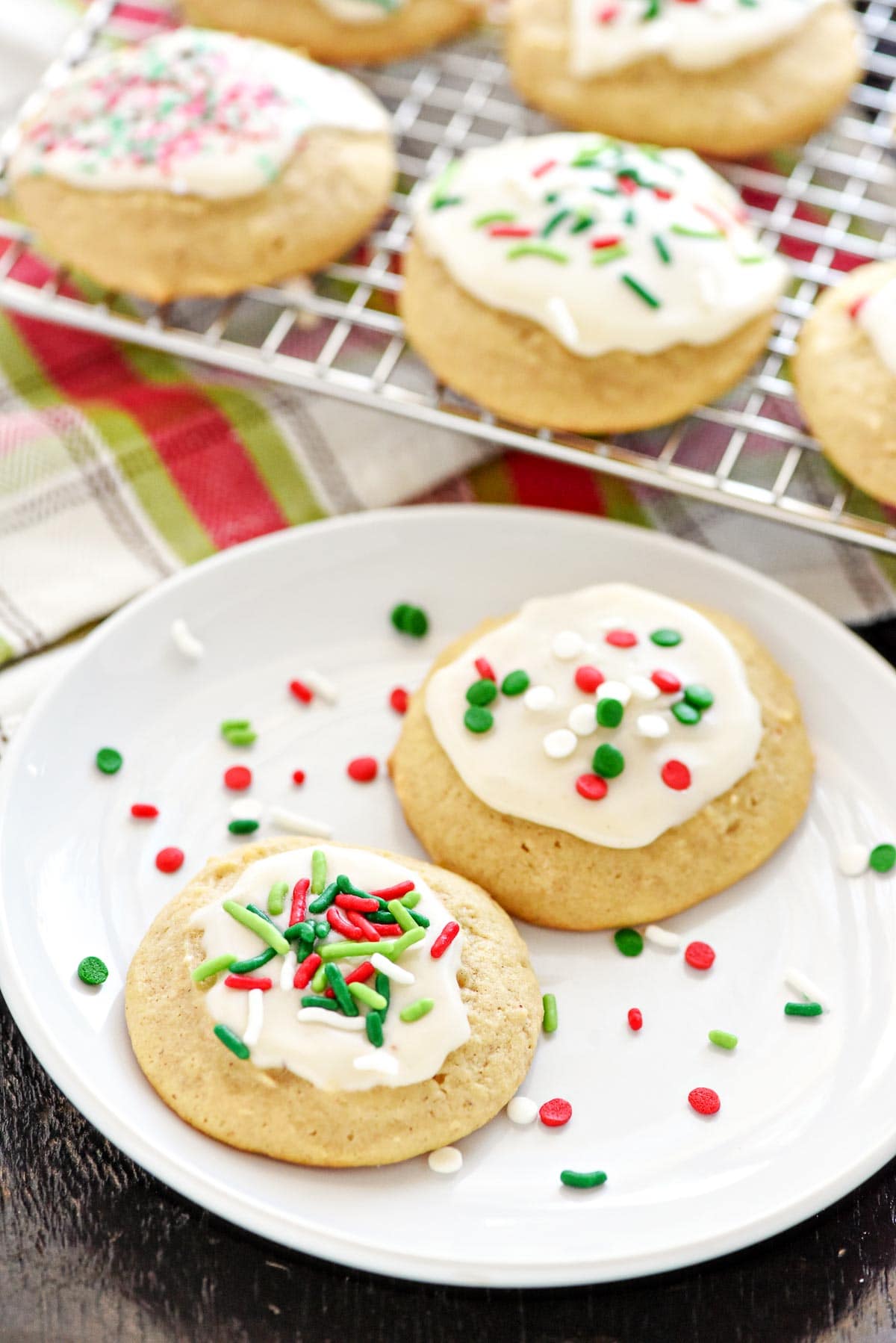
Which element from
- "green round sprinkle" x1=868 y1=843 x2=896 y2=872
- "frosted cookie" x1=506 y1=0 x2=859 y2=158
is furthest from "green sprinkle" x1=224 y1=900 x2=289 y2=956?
"frosted cookie" x1=506 y1=0 x2=859 y2=158

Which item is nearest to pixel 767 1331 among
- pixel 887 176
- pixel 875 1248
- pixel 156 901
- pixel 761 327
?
pixel 875 1248

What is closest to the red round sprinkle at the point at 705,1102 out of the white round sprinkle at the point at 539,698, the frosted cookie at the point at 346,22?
the white round sprinkle at the point at 539,698

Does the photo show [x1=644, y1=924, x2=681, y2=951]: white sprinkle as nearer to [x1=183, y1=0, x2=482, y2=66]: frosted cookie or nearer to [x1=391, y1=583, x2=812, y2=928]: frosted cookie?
[x1=391, y1=583, x2=812, y2=928]: frosted cookie

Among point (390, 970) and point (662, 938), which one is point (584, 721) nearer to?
point (662, 938)

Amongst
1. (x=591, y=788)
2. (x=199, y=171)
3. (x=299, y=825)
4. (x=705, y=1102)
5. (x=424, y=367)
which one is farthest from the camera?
(x=424, y=367)

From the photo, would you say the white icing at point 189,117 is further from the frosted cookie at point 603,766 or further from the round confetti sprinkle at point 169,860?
the round confetti sprinkle at point 169,860

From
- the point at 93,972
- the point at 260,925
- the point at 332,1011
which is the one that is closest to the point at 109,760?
the point at 93,972
